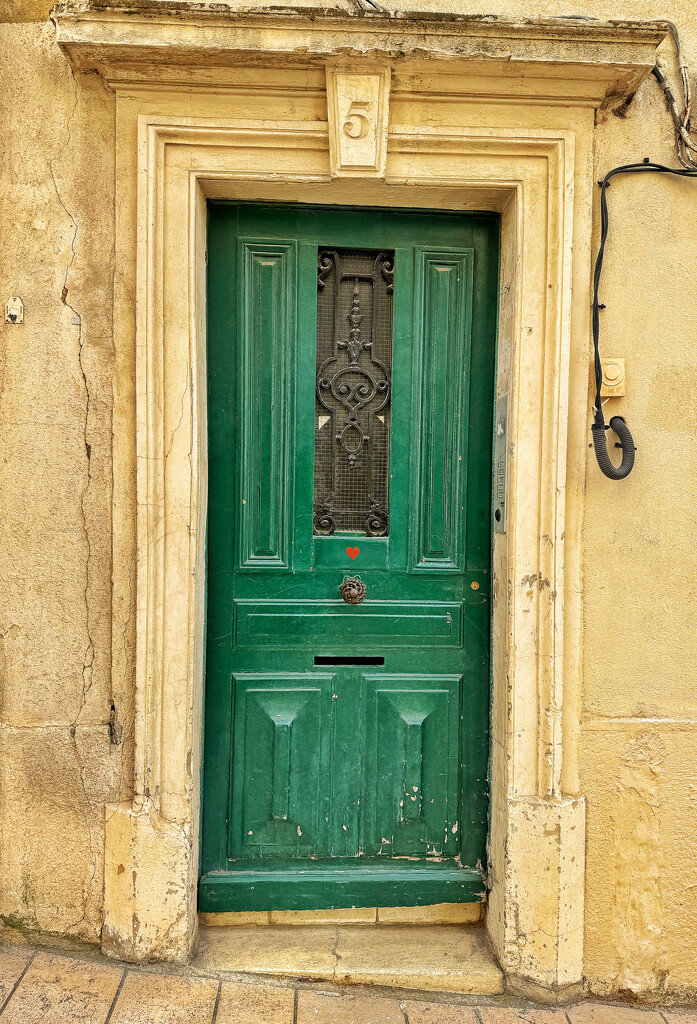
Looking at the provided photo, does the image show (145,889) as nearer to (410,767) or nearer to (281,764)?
(281,764)

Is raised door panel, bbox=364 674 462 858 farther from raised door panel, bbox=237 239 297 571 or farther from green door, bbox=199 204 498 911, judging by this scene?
raised door panel, bbox=237 239 297 571

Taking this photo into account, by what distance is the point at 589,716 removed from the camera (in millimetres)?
2660

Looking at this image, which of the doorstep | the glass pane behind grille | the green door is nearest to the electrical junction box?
the green door

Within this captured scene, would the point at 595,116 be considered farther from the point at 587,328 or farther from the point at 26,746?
the point at 26,746

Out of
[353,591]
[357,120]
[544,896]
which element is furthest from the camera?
[353,591]

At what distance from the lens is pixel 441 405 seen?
282 centimetres

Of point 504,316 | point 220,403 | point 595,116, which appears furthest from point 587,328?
point 220,403

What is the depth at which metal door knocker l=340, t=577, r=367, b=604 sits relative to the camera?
109 inches

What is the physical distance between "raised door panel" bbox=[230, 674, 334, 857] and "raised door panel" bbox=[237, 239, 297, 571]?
0.51 meters

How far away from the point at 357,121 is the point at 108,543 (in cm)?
176

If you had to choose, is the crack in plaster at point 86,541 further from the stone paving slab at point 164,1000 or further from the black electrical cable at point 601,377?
the black electrical cable at point 601,377

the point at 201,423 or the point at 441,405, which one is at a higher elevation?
the point at 441,405

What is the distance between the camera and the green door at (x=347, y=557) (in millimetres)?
2770

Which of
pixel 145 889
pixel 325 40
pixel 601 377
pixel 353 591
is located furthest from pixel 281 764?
pixel 325 40
